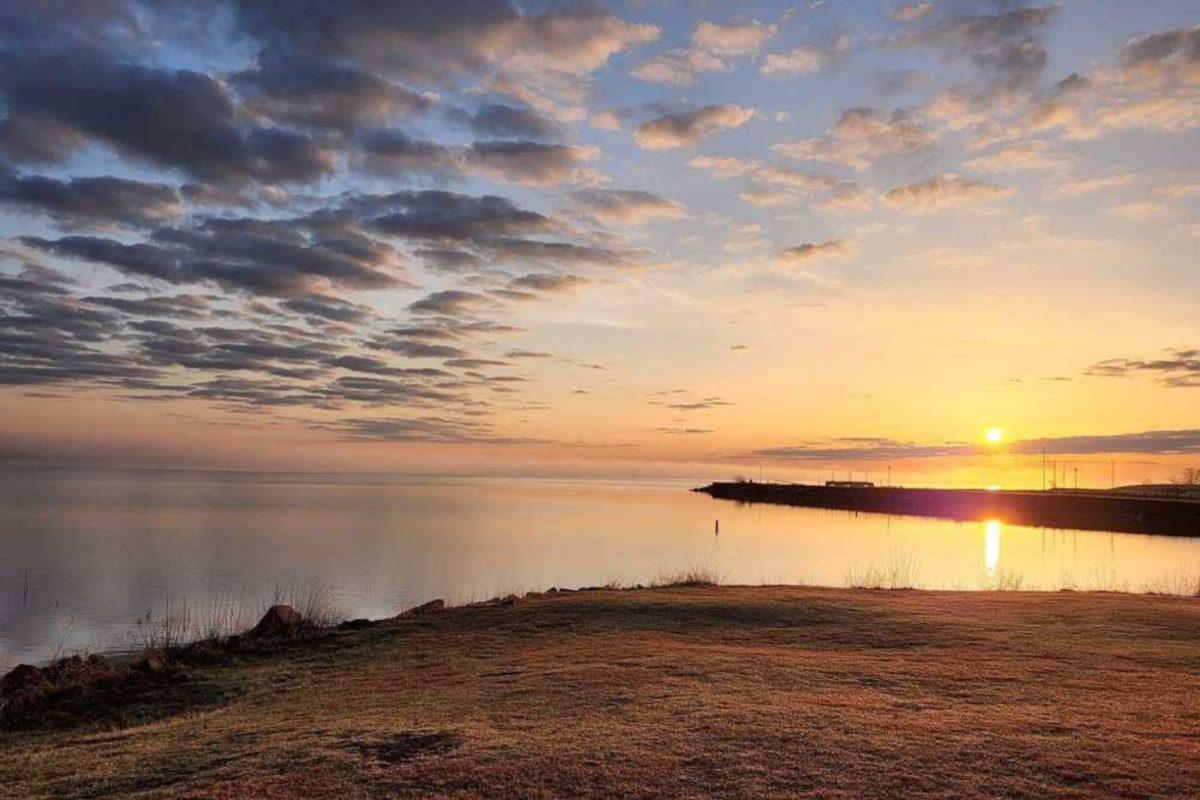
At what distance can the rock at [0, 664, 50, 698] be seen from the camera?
15008mm

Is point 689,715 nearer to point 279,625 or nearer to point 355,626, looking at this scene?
point 355,626

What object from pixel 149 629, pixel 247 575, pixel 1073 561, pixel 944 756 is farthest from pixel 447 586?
pixel 1073 561

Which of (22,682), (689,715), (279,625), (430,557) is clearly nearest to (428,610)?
(279,625)

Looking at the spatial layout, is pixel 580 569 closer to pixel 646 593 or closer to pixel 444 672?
pixel 646 593

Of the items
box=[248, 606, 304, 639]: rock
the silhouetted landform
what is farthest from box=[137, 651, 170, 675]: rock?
Answer: the silhouetted landform

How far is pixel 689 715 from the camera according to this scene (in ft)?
31.4

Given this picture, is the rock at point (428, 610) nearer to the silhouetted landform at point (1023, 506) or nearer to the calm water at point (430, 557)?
the calm water at point (430, 557)

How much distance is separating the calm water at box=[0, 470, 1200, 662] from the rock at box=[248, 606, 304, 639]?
8653mm

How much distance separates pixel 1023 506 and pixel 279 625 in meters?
113

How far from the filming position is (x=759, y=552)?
63.3 meters

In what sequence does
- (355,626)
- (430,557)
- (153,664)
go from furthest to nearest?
(430,557), (355,626), (153,664)

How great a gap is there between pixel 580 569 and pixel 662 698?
40.3 meters

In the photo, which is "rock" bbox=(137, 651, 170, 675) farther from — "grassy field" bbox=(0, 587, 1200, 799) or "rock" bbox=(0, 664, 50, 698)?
"rock" bbox=(0, 664, 50, 698)

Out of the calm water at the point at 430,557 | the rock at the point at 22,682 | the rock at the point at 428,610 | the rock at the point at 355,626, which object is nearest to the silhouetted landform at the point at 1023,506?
the calm water at the point at 430,557
